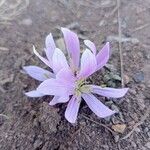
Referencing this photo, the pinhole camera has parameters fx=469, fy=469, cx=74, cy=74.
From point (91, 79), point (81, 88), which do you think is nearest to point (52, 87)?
point (81, 88)

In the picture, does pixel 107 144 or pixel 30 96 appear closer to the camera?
pixel 107 144

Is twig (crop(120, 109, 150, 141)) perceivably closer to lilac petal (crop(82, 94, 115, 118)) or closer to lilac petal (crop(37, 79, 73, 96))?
lilac petal (crop(82, 94, 115, 118))

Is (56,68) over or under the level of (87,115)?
over

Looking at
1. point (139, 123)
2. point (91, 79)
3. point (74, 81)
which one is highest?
point (74, 81)

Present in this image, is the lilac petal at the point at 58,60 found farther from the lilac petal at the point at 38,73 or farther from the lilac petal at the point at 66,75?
the lilac petal at the point at 38,73

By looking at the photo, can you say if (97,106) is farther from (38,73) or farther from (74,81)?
(38,73)

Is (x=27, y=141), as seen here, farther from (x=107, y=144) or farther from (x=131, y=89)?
(x=131, y=89)

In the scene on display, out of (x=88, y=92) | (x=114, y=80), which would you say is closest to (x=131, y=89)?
(x=114, y=80)
